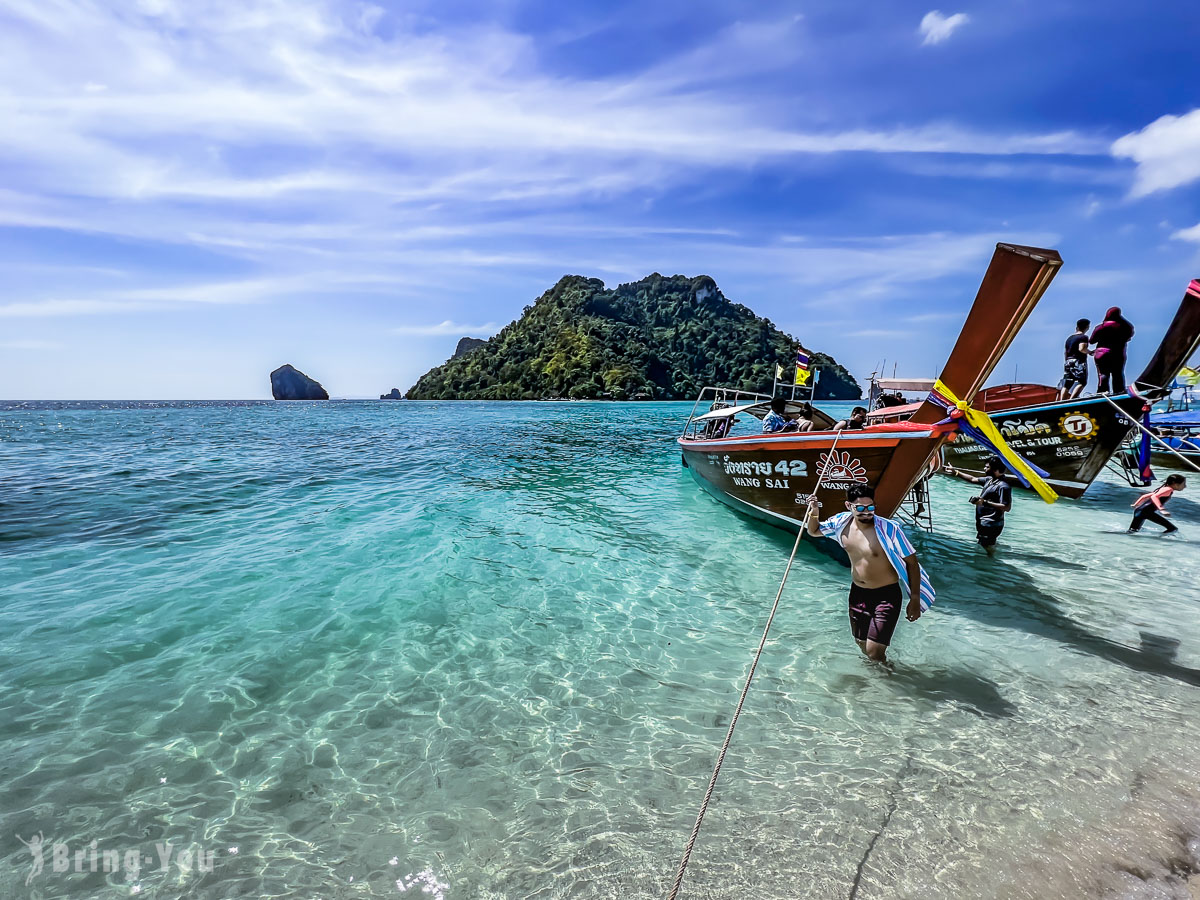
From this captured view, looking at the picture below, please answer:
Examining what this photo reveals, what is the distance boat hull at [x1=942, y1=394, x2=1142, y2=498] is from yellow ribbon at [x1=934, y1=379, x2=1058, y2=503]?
8009mm

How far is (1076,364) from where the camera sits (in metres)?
13.5

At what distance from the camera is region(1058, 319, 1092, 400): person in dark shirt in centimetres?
1283

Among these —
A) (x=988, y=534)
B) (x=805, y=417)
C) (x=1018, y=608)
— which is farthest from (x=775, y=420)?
(x=1018, y=608)

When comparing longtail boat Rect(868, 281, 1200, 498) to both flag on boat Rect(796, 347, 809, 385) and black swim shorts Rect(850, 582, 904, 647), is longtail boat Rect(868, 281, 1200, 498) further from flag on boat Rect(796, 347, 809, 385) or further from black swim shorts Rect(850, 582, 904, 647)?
black swim shorts Rect(850, 582, 904, 647)

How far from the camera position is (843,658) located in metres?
6.02

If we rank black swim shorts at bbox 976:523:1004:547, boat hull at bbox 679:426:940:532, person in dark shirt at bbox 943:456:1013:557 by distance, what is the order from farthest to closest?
black swim shorts at bbox 976:523:1004:547, person in dark shirt at bbox 943:456:1013:557, boat hull at bbox 679:426:940:532

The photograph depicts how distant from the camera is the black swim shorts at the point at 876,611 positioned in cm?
540

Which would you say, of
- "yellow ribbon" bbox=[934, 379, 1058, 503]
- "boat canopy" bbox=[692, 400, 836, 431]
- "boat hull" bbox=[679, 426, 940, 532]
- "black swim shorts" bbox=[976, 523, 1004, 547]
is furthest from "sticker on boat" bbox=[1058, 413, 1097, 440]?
"yellow ribbon" bbox=[934, 379, 1058, 503]

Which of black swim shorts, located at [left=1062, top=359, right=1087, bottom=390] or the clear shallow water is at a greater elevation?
black swim shorts, located at [left=1062, top=359, right=1087, bottom=390]

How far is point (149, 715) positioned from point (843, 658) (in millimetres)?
6960

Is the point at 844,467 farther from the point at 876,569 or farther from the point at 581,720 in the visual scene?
the point at 581,720

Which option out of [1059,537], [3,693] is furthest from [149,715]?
[1059,537]

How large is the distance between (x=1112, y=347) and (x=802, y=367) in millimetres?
6488

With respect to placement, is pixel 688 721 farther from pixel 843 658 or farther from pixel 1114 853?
pixel 1114 853
